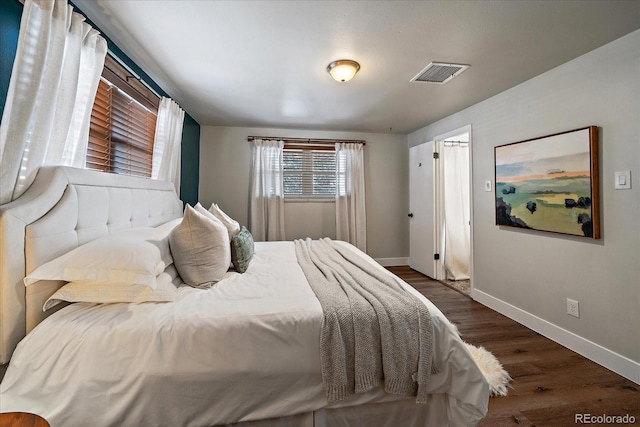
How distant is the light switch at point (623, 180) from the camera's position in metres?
1.85

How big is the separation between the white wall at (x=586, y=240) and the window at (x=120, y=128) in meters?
3.58

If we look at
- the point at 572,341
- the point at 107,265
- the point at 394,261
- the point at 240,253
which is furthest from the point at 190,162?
the point at 572,341

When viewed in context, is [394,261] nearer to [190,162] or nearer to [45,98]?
[190,162]

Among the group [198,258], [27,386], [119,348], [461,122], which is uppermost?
[461,122]

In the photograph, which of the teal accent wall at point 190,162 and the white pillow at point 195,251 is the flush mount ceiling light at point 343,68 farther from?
the teal accent wall at point 190,162

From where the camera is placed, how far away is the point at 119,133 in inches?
83.3

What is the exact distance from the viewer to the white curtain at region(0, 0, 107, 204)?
1.14m

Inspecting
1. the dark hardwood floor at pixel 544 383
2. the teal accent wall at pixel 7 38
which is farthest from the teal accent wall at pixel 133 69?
the dark hardwood floor at pixel 544 383

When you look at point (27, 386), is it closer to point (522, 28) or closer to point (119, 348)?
point (119, 348)

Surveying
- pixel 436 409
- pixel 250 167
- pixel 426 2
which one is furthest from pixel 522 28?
pixel 250 167

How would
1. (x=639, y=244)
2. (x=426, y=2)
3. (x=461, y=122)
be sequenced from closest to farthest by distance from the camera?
(x=426, y=2), (x=639, y=244), (x=461, y=122)

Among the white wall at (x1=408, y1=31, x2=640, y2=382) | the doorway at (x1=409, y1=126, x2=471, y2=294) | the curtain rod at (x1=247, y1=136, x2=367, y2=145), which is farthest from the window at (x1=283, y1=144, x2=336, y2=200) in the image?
the white wall at (x1=408, y1=31, x2=640, y2=382)

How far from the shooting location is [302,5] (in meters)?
1.56

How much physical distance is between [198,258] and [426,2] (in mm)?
2012
